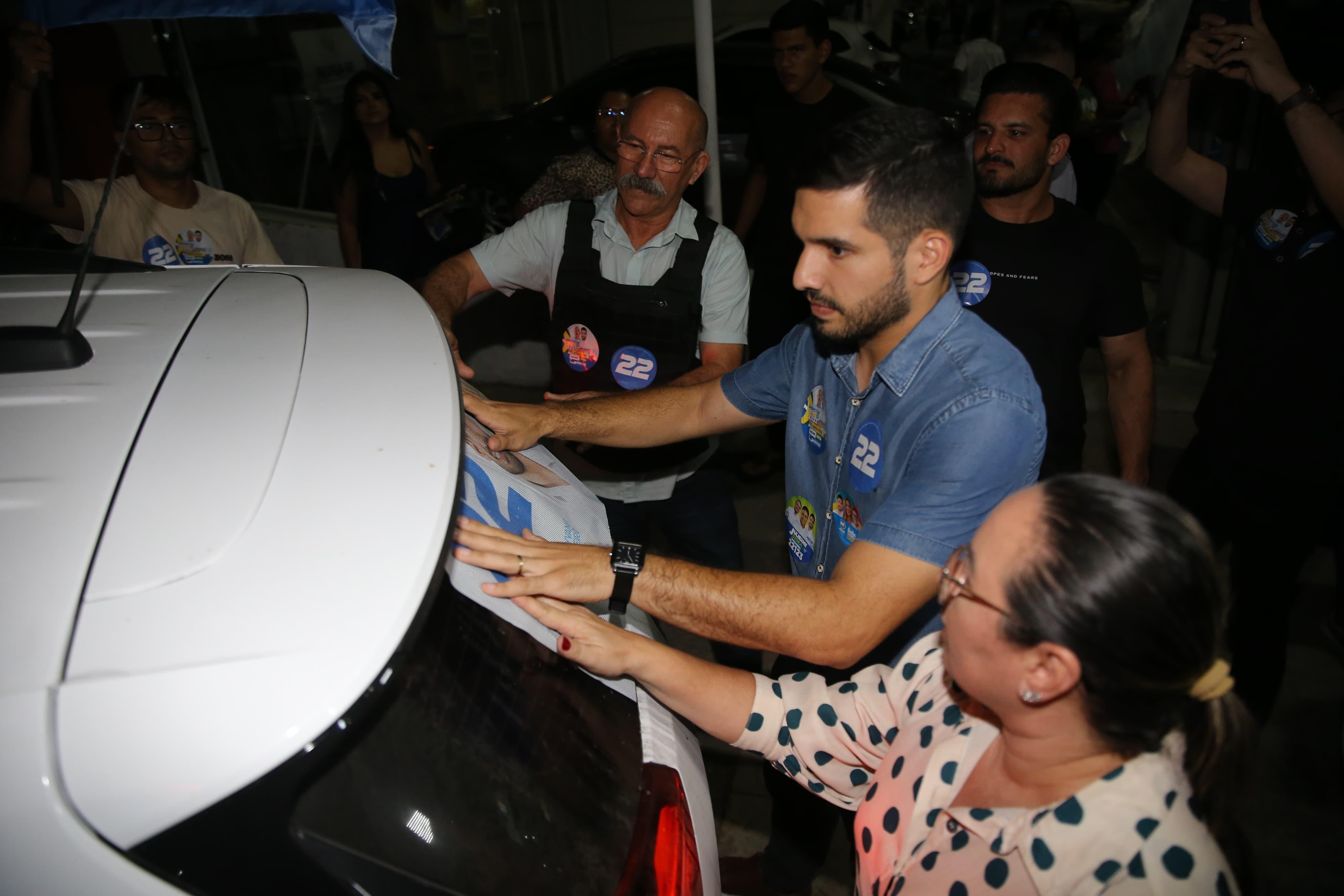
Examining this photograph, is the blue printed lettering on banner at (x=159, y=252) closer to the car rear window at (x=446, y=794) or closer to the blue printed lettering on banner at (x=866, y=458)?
the car rear window at (x=446, y=794)

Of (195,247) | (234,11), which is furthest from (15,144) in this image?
(234,11)

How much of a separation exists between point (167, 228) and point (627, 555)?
250 centimetres

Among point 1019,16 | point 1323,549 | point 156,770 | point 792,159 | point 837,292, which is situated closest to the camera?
point 156,770

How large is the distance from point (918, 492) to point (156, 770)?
116 centimetres

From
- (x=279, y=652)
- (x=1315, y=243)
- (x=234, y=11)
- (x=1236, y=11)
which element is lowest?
(x=1315, y=243)

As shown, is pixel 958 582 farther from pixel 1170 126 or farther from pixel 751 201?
pixel 751 201

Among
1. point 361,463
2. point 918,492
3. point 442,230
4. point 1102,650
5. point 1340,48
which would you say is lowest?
point 442,230

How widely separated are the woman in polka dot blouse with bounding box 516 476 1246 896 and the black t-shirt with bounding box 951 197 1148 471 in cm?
158

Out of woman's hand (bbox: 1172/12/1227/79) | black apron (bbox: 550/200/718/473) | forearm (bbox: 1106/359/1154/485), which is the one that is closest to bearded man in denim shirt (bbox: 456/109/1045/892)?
black apron (bbox: 550/200/718/473)

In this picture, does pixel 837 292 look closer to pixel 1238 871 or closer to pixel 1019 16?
pixel 1238 871

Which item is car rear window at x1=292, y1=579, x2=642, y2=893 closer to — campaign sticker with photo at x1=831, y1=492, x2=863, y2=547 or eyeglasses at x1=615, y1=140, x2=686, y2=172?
campaign sticker with photo at x1=831, y1=492, x2=863, y2=547

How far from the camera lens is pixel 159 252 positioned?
295cm

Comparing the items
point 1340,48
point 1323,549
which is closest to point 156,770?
point 1340,48

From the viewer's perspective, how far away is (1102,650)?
958 mm
